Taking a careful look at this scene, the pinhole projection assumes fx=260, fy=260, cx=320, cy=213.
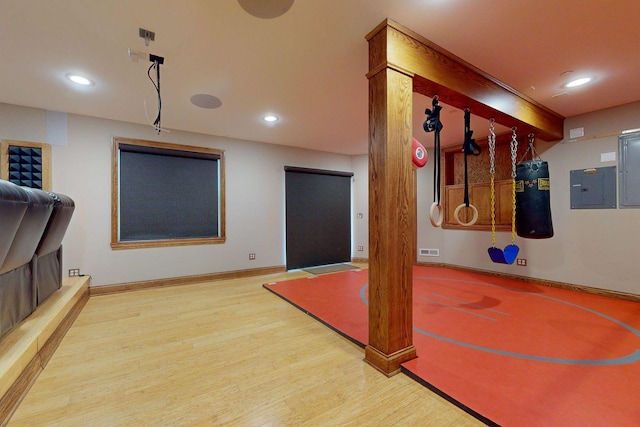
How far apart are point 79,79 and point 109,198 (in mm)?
1711

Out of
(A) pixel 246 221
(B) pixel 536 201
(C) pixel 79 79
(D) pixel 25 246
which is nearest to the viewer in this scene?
(D) pixel 25 246

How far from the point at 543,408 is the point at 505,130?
426 cm

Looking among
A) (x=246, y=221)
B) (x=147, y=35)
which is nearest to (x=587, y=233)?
(x=246, y=221)

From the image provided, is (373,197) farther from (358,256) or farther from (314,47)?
(358,256)

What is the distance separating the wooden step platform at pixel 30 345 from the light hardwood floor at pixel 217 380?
0.06 m

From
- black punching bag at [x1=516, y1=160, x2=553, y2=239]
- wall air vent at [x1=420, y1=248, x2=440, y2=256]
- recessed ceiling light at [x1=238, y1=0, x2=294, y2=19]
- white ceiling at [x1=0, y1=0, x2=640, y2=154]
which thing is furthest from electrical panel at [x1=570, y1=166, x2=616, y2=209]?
recessed ceiling light at [x1=238, y1=0, x2=294, y2=19]

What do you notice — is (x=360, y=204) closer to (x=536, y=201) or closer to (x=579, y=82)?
(x=536, y=201)

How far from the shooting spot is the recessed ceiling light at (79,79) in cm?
258

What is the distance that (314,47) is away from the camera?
7.11 feet

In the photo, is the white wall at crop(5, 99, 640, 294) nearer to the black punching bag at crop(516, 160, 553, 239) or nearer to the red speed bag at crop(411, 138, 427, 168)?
the black punching bag at crop(516, 160, 553, 239)

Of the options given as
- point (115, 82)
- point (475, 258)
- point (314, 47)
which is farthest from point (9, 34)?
point (475, 258)

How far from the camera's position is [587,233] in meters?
3.62

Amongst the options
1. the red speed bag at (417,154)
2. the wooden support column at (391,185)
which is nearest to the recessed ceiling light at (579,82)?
the wooden support column at (391,185)

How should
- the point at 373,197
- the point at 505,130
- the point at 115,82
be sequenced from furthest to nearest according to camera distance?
the point at 505,130, the point at 115,82, the point at 373,197
